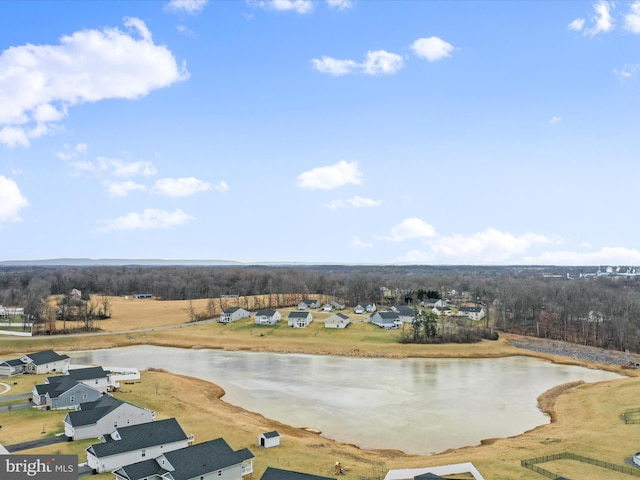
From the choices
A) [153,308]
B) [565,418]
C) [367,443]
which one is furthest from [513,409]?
[153,308]

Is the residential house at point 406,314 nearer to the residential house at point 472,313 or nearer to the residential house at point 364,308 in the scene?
the residential house at point 364,308

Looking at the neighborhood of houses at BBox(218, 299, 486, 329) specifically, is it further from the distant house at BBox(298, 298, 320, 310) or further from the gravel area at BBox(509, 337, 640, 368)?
the gravel area at BBox(509, 337, 640, 368)

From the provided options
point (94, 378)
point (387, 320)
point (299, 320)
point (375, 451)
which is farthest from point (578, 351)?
point (94, 378)

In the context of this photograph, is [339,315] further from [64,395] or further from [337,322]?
[64,395]

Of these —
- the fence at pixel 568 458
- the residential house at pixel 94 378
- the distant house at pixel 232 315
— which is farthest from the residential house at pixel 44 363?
the fence at pixel 568 458

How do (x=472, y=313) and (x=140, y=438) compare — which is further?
(x=472, y=313)

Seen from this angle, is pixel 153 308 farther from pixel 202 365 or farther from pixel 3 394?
pixel 3 394

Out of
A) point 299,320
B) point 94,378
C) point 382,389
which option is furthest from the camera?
point 299,320
